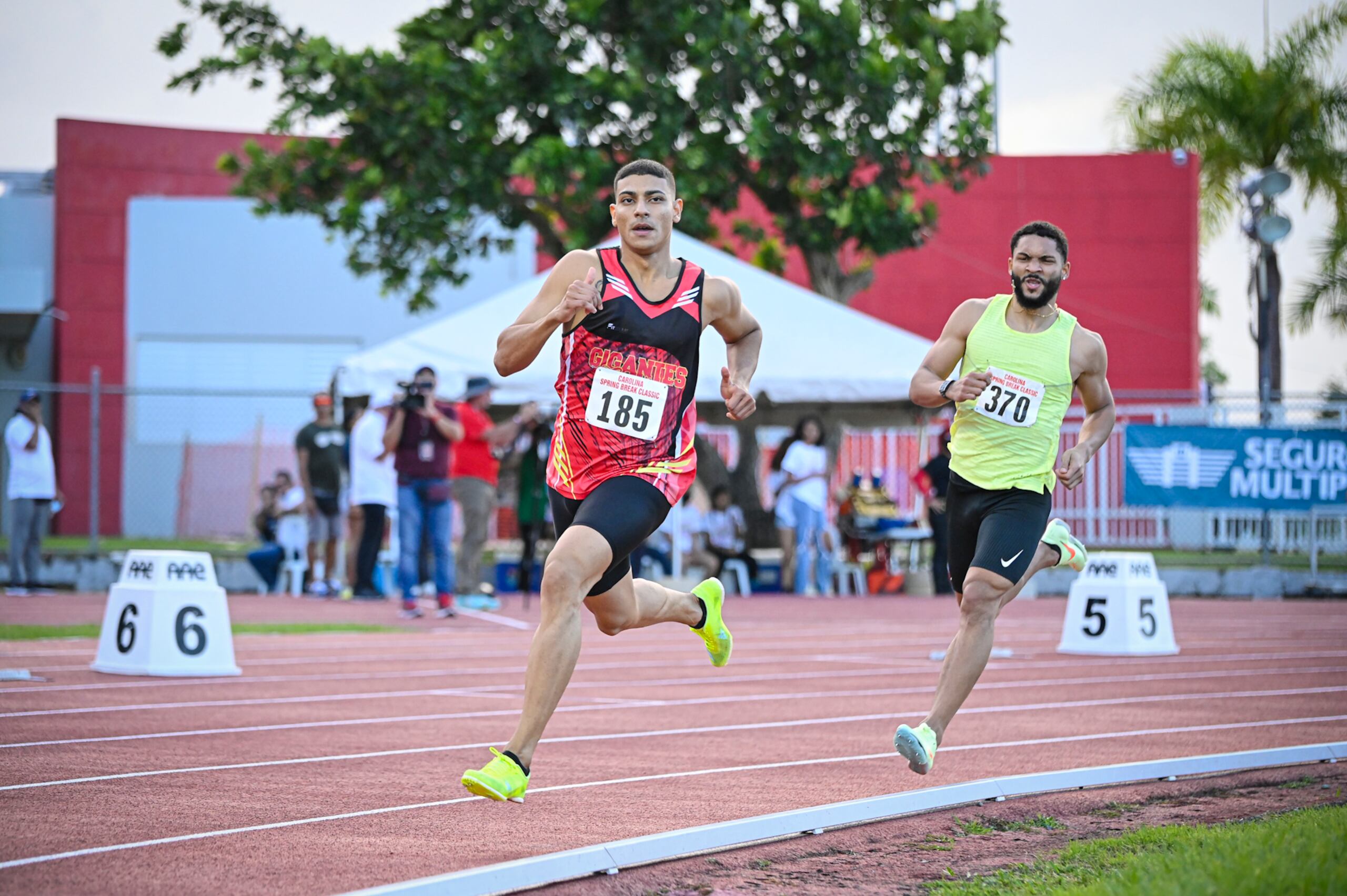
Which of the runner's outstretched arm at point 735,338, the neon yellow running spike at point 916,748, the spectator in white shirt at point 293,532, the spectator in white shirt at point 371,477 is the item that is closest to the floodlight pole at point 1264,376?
the spectator in white shirt at point 371,477

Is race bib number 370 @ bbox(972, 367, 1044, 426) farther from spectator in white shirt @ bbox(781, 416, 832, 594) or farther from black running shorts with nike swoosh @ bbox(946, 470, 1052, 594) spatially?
spectator in white shirt @ bbox(781, 416, 832, 594)

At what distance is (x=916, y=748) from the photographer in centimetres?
573

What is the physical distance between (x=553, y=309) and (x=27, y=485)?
12.9 metres

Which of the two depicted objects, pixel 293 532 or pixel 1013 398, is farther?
pixel 293 532

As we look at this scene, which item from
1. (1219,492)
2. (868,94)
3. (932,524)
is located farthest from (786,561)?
(868,94)

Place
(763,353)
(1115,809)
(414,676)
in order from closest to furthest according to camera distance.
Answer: (1115,809) → (414,676) → (763,353)

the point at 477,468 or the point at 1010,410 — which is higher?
the point at 1010,410

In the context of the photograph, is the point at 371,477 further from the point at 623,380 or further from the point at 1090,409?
the point at 623,380

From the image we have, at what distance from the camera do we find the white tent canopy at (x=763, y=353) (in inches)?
685

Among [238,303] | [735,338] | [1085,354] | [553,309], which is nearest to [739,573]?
[1085,354]

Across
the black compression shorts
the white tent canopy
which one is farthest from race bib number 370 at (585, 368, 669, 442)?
the white tent canopy

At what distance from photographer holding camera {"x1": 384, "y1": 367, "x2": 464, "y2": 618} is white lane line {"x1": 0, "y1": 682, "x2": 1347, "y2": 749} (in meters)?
5.77

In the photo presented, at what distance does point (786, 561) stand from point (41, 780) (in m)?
14.6

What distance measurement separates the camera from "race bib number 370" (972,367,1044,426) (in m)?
6.48
